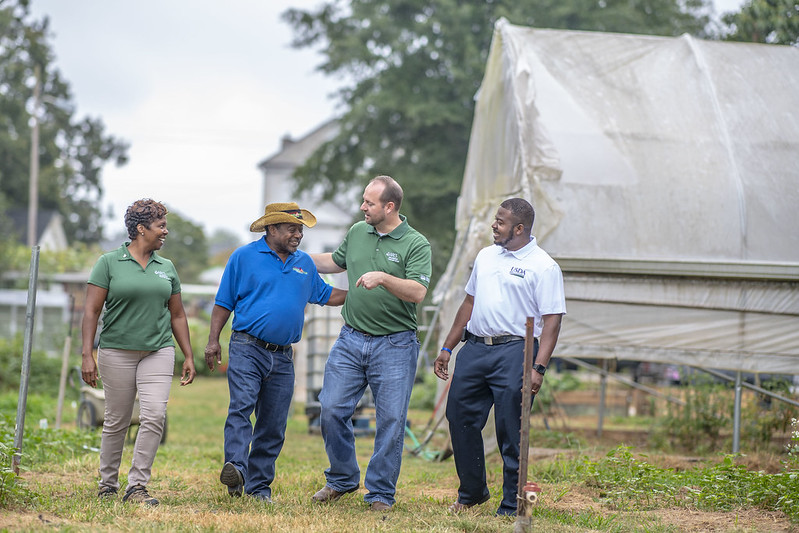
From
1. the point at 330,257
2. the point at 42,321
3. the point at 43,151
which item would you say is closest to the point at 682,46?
the point at 330,257

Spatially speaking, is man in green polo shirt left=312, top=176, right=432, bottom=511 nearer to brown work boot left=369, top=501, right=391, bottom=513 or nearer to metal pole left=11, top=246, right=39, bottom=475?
brown work boot left=369, top=501, right=391, bottom=513

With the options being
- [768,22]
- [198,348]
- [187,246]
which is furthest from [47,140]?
[768,22]

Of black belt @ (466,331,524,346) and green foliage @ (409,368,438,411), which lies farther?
green foliage @ (409,368,438,411)

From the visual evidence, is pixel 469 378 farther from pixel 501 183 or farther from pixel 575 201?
pixel 501 183

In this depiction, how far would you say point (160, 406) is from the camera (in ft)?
19.1

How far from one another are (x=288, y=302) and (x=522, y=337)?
1.51 metres

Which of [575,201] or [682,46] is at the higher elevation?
[682,46]

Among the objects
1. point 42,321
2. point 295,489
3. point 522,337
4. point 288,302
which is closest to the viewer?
point 522,337

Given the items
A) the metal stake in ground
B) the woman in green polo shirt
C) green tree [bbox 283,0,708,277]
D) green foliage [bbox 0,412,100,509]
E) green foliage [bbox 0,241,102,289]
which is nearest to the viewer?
the metal stake in ground

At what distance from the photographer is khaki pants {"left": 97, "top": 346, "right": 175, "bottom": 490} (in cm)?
574

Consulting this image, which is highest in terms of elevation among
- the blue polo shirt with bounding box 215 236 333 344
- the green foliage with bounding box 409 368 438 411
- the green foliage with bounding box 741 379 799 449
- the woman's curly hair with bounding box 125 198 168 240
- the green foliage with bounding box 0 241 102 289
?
the green foliage with bounding box 0 241 102 289

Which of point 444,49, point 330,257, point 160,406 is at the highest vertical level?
point 444,49

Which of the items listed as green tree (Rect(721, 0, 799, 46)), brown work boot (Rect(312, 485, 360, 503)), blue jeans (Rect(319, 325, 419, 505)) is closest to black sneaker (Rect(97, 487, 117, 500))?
brown work boot (Rect(312, 485, 360, 503))

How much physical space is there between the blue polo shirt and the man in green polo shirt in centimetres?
34
